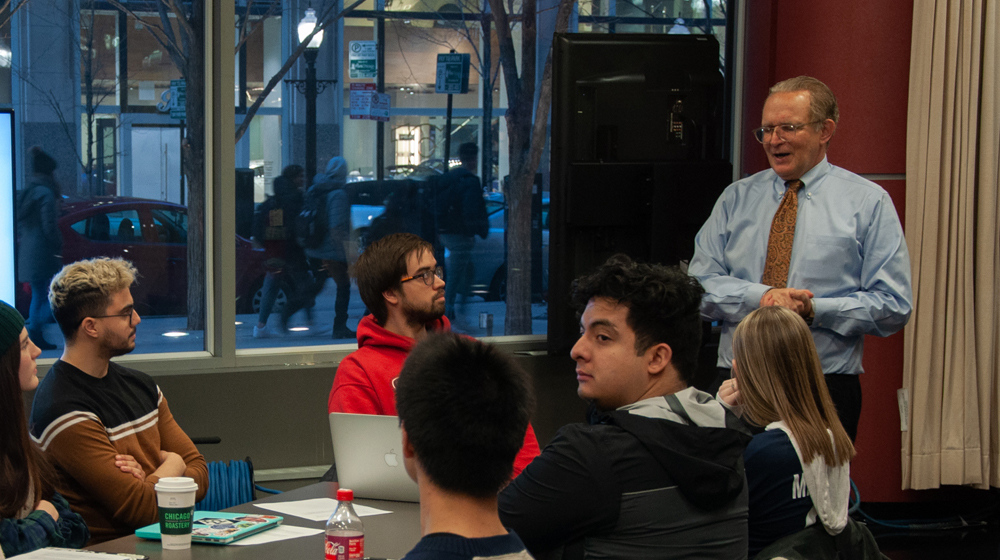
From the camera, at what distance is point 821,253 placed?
123 inches

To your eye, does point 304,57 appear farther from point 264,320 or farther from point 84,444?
point 84,444

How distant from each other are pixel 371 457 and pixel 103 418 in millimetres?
937

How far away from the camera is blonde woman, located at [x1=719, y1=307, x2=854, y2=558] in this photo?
196 centimetres

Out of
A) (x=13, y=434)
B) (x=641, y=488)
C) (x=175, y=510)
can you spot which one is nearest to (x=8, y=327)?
(x=13, y=434)

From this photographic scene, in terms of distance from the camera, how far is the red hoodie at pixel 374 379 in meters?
2.59

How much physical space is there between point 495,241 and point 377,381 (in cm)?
218

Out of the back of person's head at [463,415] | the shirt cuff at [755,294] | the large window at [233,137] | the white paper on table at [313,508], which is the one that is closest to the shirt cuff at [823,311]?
the shirt cuff at [755,294]

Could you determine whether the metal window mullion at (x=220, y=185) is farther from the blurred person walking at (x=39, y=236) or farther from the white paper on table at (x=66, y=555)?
the white paper on table at (x=66, y=555)

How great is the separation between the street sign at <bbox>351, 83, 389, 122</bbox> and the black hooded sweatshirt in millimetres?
3104

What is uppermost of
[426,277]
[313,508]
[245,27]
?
[245,27]

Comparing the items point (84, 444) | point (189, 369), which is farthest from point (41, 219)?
point (84, 444)

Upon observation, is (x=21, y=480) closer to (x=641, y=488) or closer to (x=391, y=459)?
(x=391, y=459)

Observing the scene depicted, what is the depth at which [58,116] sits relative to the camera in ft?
13.3

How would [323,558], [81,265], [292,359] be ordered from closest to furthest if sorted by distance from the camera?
[323,558] < [81,265] < [292,359]
